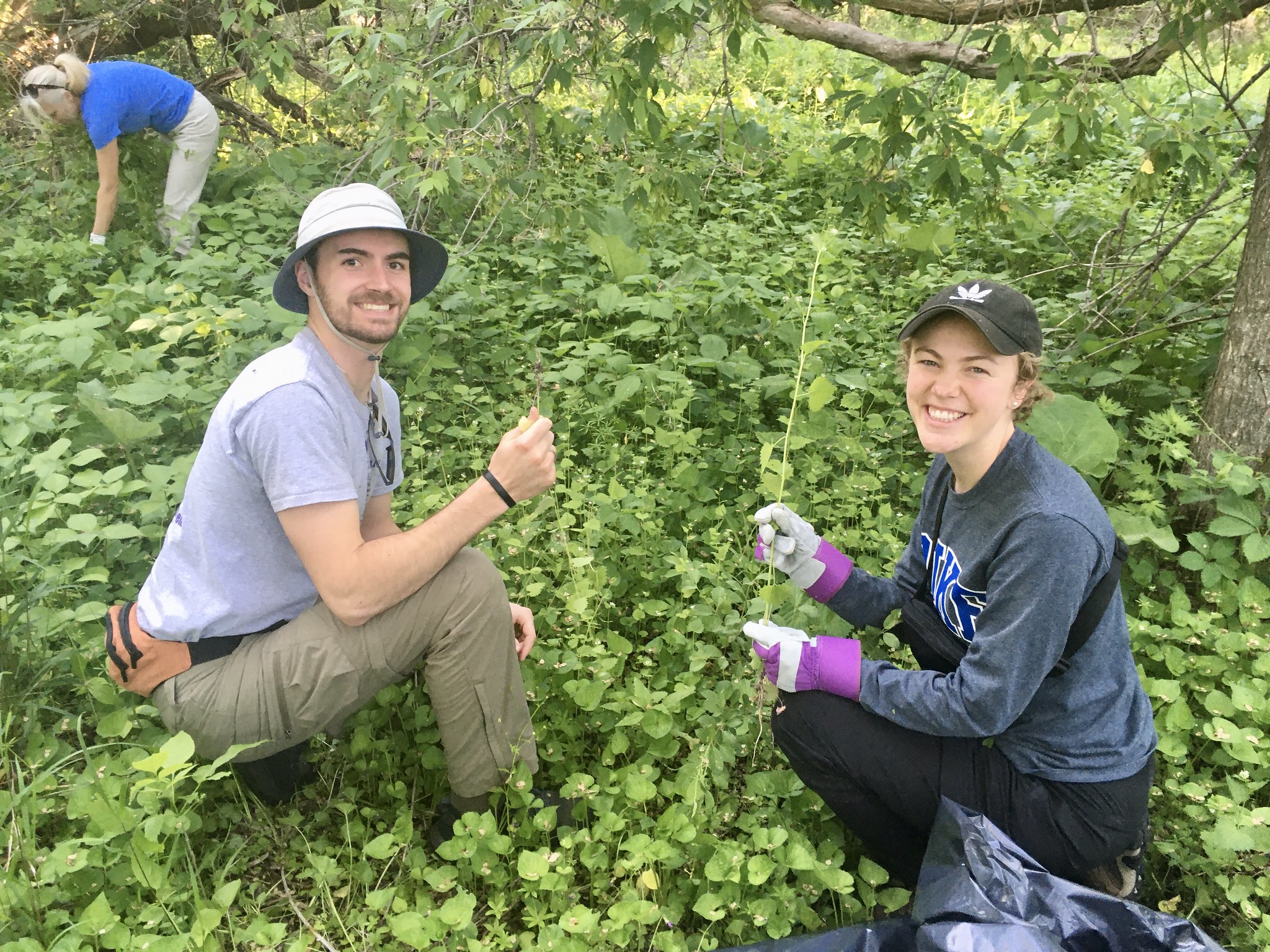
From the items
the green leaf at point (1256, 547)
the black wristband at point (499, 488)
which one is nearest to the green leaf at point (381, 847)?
the black wristband at point (499, 488)

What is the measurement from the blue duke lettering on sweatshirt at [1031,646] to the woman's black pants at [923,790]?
41 mm

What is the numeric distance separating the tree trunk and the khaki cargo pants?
243 cm

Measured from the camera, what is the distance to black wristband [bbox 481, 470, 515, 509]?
189cm

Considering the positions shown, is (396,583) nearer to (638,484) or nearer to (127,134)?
(638,484)

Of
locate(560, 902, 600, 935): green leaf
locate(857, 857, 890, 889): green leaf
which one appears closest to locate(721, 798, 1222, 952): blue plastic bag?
locate(857, 857, 890, 889): green leaf

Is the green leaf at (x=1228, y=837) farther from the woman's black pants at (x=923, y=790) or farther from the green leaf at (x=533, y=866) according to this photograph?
the green leaf at (x=533, y=866)

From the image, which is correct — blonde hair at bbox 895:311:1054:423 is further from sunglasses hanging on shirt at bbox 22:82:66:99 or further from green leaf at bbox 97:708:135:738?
sunglasses hanging on shirt at bbox 22:82:66:99

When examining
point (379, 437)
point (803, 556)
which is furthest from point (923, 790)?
point (379, 437)

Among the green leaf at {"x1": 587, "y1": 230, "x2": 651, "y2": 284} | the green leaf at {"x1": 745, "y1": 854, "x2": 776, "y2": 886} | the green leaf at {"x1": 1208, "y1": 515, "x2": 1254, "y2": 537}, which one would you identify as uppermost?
the green leaf at {"x1": 587, "y1": 230, "x2": 651, "y2": 284}

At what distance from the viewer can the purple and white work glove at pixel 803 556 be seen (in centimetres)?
208

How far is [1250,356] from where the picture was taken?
282cm

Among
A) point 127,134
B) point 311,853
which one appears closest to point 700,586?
point 311,853

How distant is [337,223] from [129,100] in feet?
13.7

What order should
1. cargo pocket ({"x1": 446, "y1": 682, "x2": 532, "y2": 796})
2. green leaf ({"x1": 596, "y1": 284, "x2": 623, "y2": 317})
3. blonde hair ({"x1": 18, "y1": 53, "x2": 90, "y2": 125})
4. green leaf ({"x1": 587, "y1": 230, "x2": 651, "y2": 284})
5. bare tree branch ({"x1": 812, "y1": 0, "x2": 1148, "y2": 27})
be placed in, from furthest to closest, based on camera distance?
1. blonde hair ({"x1": 18, "y1": 53, "x2": 90, "y2": 125})
2. green leaf ({"x1": 587, "y1": 230, "x2": 651, "y2": 284})
3. green leaf ({"x1": 596, "y1": 284, "x2": 623, "y2": 317})
4. bare tree branch ({"x1": 812, "y1": 0, "x2": 1148, "y2": 27})
5. cargo pocket ({"x1": 446, "y1": 682, "x2": 532, "y2": 796})
